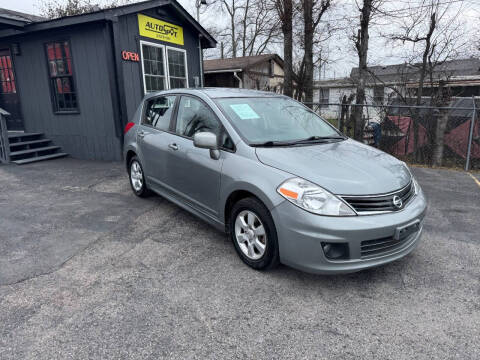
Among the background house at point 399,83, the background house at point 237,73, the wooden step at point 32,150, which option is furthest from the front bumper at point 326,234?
the background house at point 237,73

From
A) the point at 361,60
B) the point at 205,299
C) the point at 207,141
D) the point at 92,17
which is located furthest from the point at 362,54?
the point at 205,299

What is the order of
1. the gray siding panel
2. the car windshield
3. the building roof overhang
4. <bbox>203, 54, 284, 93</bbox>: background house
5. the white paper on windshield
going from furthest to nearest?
1. <bbox>203, 54, 284, 93</bbox>: background house
2. the gray siding panel
3. the building roof overhang
4. the white paper on windshield
5. the car windshield

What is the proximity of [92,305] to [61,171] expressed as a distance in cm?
573

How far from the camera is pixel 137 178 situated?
534 centimetres

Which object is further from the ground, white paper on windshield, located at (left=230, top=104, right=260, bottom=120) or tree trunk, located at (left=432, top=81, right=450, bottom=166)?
white paper on windshield, located at (left=230, top=104, right=260, bottom=120)

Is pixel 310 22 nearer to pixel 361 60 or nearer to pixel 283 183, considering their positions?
pixel 361 60

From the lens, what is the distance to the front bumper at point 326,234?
8.45 ft

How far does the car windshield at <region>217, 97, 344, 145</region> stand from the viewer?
346 cm

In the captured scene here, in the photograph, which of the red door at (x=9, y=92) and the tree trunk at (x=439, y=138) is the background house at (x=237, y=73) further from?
the red door at (x=9, y=92)

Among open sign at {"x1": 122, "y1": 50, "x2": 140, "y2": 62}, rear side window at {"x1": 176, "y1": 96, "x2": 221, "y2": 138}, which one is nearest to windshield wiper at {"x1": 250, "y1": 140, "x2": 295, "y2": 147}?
rear side window at {"x1": 176, "y1": 96, "x2": 221, "y2": 138}

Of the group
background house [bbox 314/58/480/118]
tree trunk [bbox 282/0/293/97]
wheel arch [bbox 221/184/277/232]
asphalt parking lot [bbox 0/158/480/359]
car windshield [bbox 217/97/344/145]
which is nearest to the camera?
asphalt parking lot [bbox 0/158/480/359]

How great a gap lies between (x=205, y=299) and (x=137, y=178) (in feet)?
10.1

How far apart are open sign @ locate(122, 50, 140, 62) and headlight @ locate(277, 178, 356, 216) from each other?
6.91 meters

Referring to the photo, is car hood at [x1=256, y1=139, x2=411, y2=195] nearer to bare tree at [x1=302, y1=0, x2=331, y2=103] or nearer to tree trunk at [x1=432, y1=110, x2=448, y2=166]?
tree trunk at [x1=432, y1=110, x2=448, y2=166]
